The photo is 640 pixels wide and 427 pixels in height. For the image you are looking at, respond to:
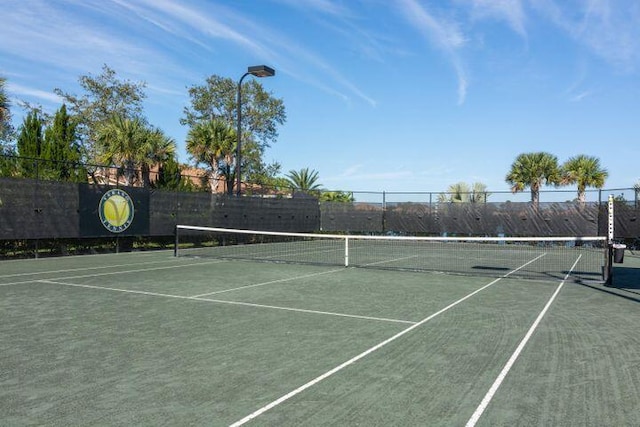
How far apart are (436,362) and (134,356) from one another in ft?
11.7

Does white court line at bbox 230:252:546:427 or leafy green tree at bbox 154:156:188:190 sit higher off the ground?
leafy green tree at bbox 154:156:188:190

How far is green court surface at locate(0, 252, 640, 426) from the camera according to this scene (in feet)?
13.9

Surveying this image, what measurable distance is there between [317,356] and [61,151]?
2286 cm

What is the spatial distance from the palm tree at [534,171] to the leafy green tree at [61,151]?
3158cm

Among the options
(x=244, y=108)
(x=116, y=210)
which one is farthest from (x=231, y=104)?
(x=116, y=210)

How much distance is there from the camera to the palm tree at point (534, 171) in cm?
3822

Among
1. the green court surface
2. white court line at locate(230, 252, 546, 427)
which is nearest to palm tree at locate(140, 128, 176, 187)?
the green court surface

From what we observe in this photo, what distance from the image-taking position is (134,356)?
587 cm

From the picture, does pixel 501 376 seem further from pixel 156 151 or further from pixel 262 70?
pixel 156 151

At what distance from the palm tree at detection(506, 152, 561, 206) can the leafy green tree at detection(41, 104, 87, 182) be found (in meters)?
31.6

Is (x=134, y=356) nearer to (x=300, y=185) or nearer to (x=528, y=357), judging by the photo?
(x=528, y=357)

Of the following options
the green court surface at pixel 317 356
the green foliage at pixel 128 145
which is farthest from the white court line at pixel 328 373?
the green foliage at pixel 128 145

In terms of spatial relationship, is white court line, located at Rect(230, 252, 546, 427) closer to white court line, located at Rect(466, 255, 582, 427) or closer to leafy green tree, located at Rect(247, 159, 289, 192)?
white court line, located at Rect(466, 255, 582, 427)

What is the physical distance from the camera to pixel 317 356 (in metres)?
5.90
